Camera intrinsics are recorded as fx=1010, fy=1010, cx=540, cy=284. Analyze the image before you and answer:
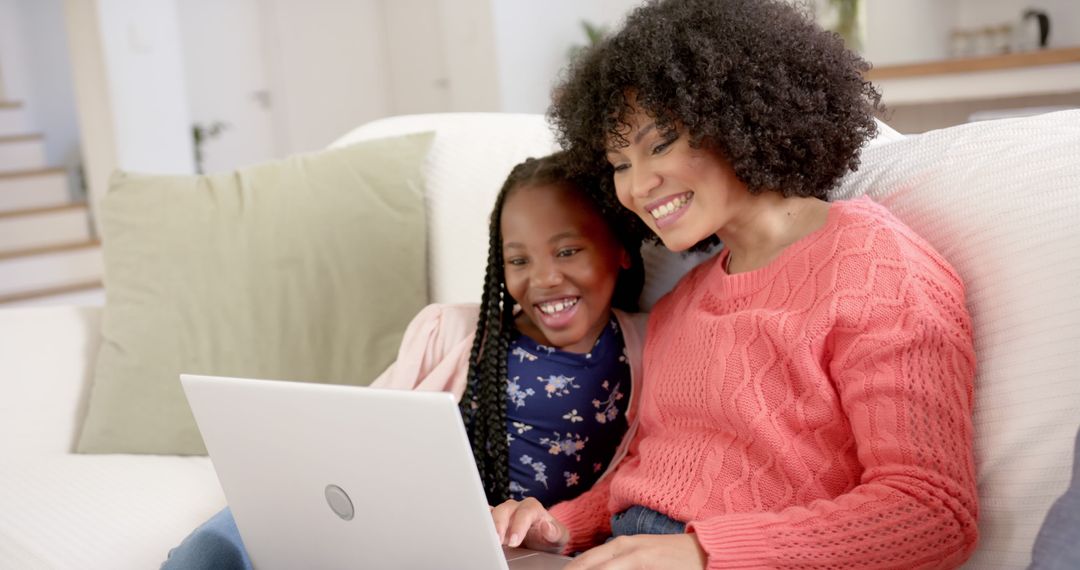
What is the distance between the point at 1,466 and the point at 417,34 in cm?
478

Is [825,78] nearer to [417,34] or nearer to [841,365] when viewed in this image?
[841,365]

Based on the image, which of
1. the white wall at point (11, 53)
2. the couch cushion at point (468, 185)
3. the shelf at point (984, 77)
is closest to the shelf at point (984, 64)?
the shelf at point (984, 77)

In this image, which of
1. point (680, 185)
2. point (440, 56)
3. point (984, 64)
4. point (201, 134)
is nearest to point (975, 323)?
point (680, 185)

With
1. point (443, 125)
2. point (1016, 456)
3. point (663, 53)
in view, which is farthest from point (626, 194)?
point (443, 125)

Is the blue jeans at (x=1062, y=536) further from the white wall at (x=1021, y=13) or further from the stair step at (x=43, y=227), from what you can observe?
the stair step at (x=43, y=227)

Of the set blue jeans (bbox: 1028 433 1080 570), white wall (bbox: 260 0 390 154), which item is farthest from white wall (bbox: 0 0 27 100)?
blue jeans (bbox: 1028 433 1080 570)

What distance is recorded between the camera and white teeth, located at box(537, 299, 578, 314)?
4.70 feet

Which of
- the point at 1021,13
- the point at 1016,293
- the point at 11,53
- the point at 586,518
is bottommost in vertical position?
the point at 586,518

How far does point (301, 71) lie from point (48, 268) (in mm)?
2121

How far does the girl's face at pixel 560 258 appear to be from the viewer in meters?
1.43

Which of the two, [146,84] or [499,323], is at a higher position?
[146,84]

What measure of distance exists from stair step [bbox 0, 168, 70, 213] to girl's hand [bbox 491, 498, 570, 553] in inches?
206

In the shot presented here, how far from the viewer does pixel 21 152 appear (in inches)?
233

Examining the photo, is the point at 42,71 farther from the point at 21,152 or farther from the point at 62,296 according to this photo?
the point at 62,296
